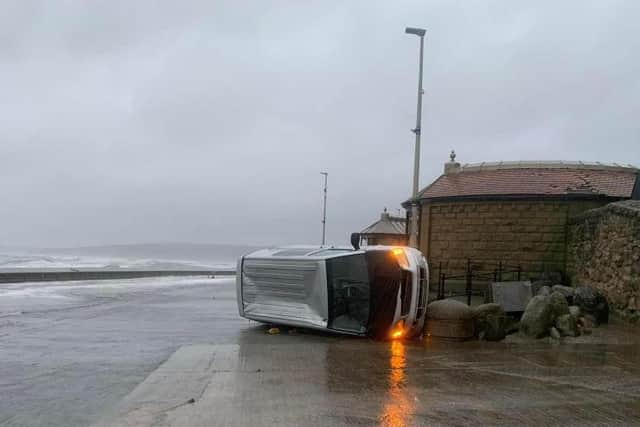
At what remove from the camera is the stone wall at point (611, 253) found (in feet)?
38.9

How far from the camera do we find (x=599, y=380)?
287 inches

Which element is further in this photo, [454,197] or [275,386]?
[454,197]

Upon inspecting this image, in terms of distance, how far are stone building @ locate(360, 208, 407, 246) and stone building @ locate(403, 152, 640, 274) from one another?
980 cm

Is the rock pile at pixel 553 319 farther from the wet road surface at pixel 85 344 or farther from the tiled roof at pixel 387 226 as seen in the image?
the tiled roof at pixel 387 226

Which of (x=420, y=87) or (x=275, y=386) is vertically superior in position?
(x=420, y=87)

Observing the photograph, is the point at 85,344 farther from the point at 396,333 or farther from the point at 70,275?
the point at 70,275

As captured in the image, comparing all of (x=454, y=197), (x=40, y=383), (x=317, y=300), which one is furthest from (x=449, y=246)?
(x=40, y=383)

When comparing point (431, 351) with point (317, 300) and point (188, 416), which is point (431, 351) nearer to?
point (317, 300)

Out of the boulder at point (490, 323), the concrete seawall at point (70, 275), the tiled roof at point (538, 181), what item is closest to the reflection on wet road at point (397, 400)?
the boulder at point (490, 323)

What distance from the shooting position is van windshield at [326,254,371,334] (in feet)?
35.1

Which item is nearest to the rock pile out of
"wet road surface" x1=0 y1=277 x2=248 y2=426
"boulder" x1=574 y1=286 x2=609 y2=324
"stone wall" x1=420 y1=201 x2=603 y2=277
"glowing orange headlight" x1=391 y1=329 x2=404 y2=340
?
"boulder" x1=574 y1=286 x2=609 y2=324

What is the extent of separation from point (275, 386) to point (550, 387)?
3574 mm

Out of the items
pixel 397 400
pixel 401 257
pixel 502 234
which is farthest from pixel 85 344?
pixel 502 234

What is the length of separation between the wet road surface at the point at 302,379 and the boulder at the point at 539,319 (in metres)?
0.41
